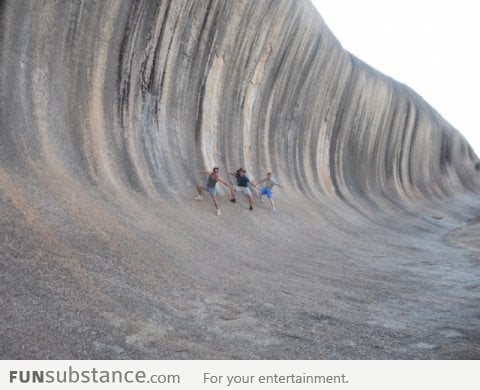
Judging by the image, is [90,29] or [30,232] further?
[90,29]

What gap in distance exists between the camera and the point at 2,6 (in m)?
8.58

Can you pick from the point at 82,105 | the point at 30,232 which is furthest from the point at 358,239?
the point at 30,232

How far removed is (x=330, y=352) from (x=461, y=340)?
Answer: 6.35 ft

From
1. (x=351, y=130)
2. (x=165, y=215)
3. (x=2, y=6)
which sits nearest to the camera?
(x=2, y=6)

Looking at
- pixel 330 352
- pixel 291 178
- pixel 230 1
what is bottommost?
pixel 330 352

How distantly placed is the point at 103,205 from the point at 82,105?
119 inches

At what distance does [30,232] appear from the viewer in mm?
6477

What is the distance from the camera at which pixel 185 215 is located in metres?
10.8

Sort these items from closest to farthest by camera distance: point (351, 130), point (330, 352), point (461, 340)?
point (330, 352) → point (461, 340) → point (351, 130)

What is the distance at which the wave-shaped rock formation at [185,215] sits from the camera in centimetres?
538

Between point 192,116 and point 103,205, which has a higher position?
point 192,116

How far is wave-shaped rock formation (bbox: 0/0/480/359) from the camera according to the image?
5.38 metres

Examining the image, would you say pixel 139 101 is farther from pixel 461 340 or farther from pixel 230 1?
pixel 461 340

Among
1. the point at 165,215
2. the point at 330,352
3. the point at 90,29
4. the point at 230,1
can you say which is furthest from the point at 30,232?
the point at 230,1
